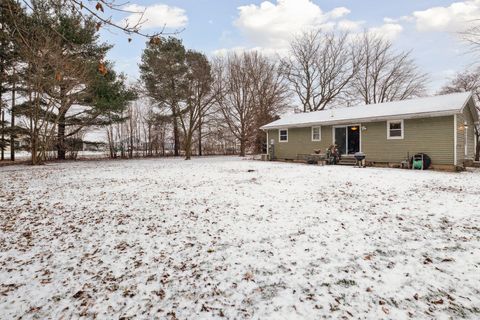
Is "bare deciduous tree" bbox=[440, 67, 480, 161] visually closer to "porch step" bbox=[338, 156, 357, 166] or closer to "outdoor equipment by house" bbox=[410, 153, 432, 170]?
"outdoor equipment by house" bbox=[410, 153, 432, 170]

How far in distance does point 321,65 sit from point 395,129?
17.7m

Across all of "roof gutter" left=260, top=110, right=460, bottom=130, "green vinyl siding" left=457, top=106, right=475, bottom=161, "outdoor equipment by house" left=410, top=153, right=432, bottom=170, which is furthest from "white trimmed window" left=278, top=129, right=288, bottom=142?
"green vinyl siding" left=457, top=106, right=475, bottom=161

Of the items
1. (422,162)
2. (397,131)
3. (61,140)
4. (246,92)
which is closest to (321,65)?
(246,92)

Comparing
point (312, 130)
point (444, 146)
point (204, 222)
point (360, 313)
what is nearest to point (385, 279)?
point (360, 313)

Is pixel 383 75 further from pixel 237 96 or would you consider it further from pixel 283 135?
pixel 237 96

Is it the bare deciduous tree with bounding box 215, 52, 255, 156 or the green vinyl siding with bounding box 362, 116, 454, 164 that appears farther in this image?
the bare deciduous tree with bounding box 215, 52, 255, 156

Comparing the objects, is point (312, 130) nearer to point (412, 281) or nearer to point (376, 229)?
point (376, 229)

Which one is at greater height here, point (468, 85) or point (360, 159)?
point (468, 85)

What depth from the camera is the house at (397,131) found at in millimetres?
11234

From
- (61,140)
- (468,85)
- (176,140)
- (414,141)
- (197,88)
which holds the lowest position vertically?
(414,141)

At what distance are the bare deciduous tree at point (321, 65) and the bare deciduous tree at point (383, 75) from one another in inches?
44.3

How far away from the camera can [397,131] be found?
1274 cm

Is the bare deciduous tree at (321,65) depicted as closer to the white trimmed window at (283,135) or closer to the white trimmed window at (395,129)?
the white trimmed window at (283,135)

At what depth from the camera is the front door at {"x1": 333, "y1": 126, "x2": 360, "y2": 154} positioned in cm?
1539
